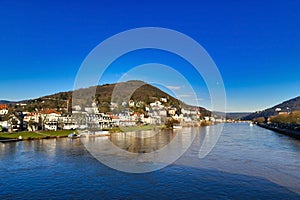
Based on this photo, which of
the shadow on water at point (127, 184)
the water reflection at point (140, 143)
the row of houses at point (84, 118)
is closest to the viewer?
the shadow on water at point (127, 184)

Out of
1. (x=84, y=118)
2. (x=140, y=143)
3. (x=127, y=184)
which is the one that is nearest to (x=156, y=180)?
(x=127, y=184)

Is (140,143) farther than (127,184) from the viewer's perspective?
Yes

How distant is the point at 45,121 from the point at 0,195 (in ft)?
108

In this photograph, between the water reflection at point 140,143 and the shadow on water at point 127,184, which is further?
the water reflection at point 140,143

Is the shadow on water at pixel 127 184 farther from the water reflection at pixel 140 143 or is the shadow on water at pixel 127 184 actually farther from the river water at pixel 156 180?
the water reflection at pixel 140 143

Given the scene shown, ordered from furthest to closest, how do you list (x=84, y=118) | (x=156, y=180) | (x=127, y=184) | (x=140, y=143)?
1. (x=84, y=118)
2. (x=140, y=143)
3. (x=156, y=180)
4. (x=127, y=184)

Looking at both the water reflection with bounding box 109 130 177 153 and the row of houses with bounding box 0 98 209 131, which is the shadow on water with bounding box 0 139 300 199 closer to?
the water reflection with bounding box 109 130 177 153

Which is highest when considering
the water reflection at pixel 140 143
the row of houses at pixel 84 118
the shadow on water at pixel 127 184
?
the row of houses at pixel 84 118

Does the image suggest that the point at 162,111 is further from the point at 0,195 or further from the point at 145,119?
the point at 0,195

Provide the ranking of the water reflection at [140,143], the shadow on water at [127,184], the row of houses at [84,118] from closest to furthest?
the shadow on water at [127,184] → the water reflection at [140,143] → the row of houses at [84,118]

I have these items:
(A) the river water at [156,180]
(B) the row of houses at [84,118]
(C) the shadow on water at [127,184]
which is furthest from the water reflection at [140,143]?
(B) the row of houses at [84,118]

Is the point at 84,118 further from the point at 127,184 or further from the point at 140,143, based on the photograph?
the point at 127,184

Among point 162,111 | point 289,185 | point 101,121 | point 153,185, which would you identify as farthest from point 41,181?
point 162,111

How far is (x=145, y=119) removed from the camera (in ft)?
206
